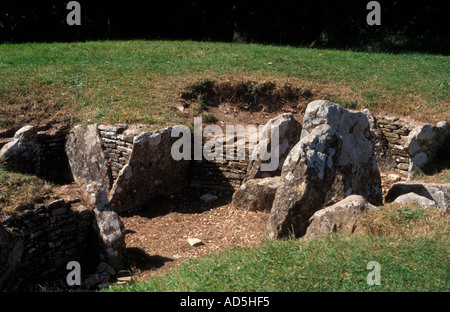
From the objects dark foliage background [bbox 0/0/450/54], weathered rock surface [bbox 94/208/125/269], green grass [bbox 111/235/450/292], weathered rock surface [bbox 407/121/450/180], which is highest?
dark foliage background [bbox 0/0/450/54]

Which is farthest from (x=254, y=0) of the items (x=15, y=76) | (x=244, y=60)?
(x=15, y=76)

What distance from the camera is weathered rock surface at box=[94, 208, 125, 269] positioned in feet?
21.3

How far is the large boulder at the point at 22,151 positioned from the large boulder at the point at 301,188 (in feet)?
14.8

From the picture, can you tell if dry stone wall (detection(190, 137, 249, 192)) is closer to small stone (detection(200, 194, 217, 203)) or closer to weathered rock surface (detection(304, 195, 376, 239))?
small stone (detection(200, 194, 217, 203))

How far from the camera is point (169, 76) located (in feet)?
36.3

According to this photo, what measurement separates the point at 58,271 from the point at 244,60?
303 inches

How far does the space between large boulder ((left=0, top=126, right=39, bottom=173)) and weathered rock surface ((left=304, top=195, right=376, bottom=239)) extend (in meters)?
5.08

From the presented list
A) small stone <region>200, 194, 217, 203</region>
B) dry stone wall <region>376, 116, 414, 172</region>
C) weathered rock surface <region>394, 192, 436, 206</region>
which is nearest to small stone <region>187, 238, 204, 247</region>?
small stone <region>200, 194, 217, 203</region>

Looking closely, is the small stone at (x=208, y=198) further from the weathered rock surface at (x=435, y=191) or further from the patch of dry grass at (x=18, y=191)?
the weathered rock surface at (x=435, y=191)

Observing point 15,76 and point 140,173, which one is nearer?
point 140,173

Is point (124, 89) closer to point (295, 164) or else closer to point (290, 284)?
point (295, 164)

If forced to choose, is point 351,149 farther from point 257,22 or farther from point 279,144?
point 257,22

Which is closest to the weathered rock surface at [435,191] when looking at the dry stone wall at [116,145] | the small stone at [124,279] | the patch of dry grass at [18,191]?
the small stone at [124,279]

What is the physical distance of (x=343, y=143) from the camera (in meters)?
7.07
